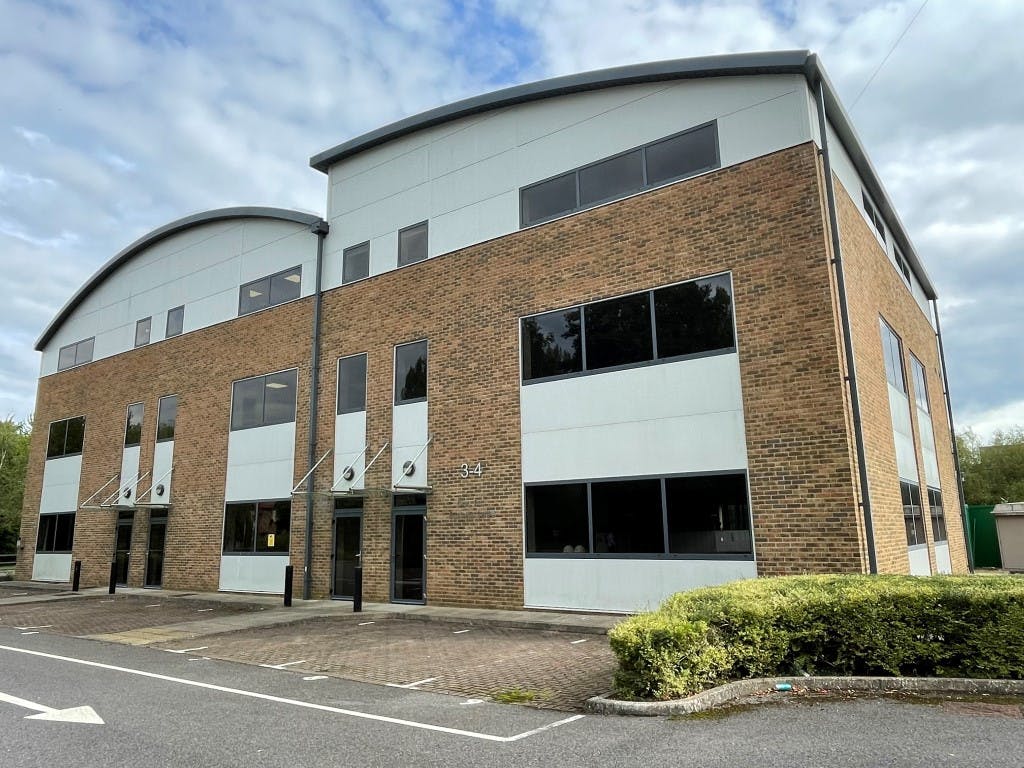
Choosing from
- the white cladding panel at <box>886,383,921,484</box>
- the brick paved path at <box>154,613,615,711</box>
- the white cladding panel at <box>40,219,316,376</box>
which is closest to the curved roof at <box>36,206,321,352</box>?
the white cladding panel at <box>40,219,316,376</box>

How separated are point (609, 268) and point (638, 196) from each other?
57.7 inches

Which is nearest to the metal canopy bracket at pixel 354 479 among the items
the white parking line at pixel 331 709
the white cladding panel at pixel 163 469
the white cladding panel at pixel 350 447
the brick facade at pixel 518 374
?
the white cladding panel at pixel 350 447

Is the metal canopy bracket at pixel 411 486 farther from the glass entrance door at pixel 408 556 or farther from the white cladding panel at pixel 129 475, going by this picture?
the white cladding panel at pixel 129 475

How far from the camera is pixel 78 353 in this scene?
2725 cm

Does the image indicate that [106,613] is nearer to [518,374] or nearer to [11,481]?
[518,374]

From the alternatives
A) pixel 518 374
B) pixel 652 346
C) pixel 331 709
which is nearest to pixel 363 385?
pixel 518 374

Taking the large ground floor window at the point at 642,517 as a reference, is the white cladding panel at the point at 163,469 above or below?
above

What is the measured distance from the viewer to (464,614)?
13.8 metres

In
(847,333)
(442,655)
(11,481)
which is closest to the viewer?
A: (442,655)

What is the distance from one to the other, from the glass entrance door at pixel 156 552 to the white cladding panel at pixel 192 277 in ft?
19.5

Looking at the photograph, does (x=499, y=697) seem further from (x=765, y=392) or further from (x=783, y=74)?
(x=783, y=74)

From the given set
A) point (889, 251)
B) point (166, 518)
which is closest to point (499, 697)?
point (889, 251)

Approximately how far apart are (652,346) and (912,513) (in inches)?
267

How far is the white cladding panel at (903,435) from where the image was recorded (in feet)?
48.1
